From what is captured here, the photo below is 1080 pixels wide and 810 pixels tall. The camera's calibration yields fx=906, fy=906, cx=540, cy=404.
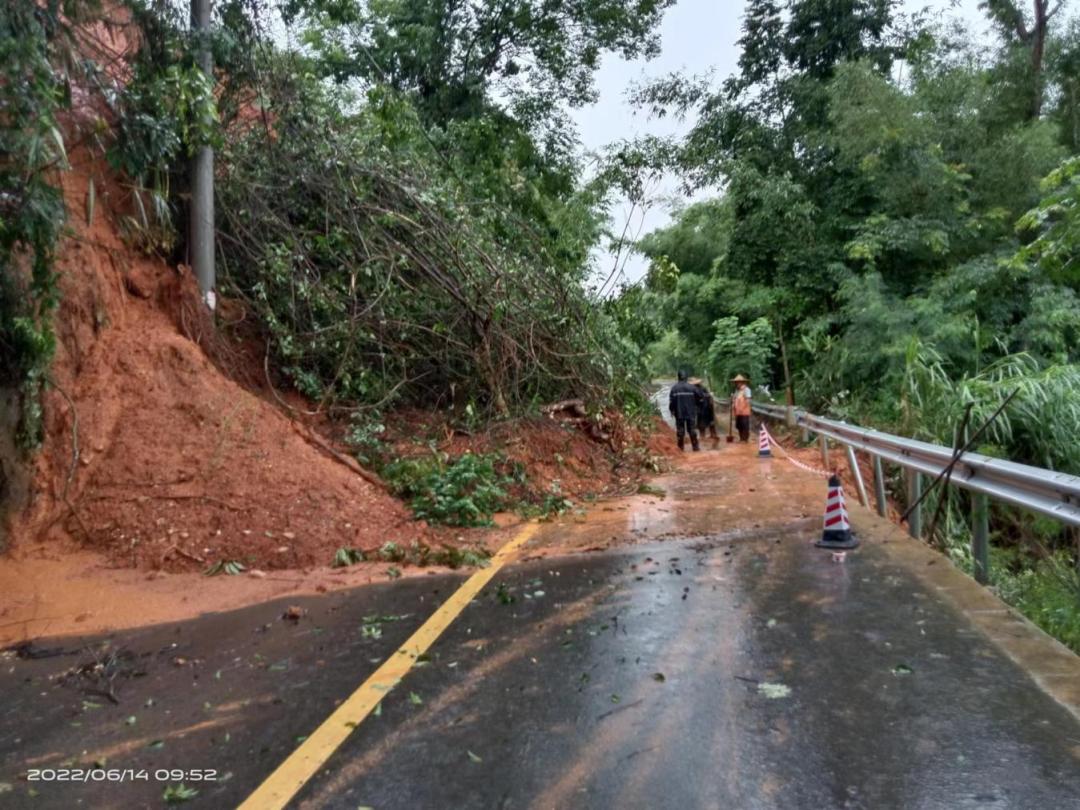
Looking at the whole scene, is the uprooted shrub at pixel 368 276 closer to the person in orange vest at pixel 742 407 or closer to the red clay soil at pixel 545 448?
the red clay soil at pixel 545 448

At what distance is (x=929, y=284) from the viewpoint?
20516 mm

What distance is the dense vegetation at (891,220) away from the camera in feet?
50.6

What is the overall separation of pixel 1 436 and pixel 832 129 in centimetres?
2033

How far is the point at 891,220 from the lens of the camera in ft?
69.7

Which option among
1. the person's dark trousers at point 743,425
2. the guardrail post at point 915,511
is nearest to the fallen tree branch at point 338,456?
the guardrail post at point 915,511

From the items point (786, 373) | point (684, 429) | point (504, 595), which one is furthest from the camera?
point (786, 373)

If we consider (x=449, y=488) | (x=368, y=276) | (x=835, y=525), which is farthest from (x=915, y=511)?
(x=368, y=276)

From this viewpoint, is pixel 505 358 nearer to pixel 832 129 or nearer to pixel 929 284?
pixel 929 284

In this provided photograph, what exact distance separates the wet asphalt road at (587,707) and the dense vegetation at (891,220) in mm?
7476

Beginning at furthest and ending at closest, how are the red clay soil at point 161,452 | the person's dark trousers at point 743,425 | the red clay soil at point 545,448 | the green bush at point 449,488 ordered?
the person's dark trousers at point 743,425 → the red clay soil at point 545,448 → the green bush at point 449,488 → the red clay soil at point 161,452

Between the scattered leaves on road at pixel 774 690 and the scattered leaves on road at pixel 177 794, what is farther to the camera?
the scattered leaves on road at pixel 774 690

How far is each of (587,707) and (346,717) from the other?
1.11 m

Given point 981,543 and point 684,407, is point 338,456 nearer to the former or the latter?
point 981,543

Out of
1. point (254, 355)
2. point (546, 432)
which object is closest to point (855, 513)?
point (546, 432)
